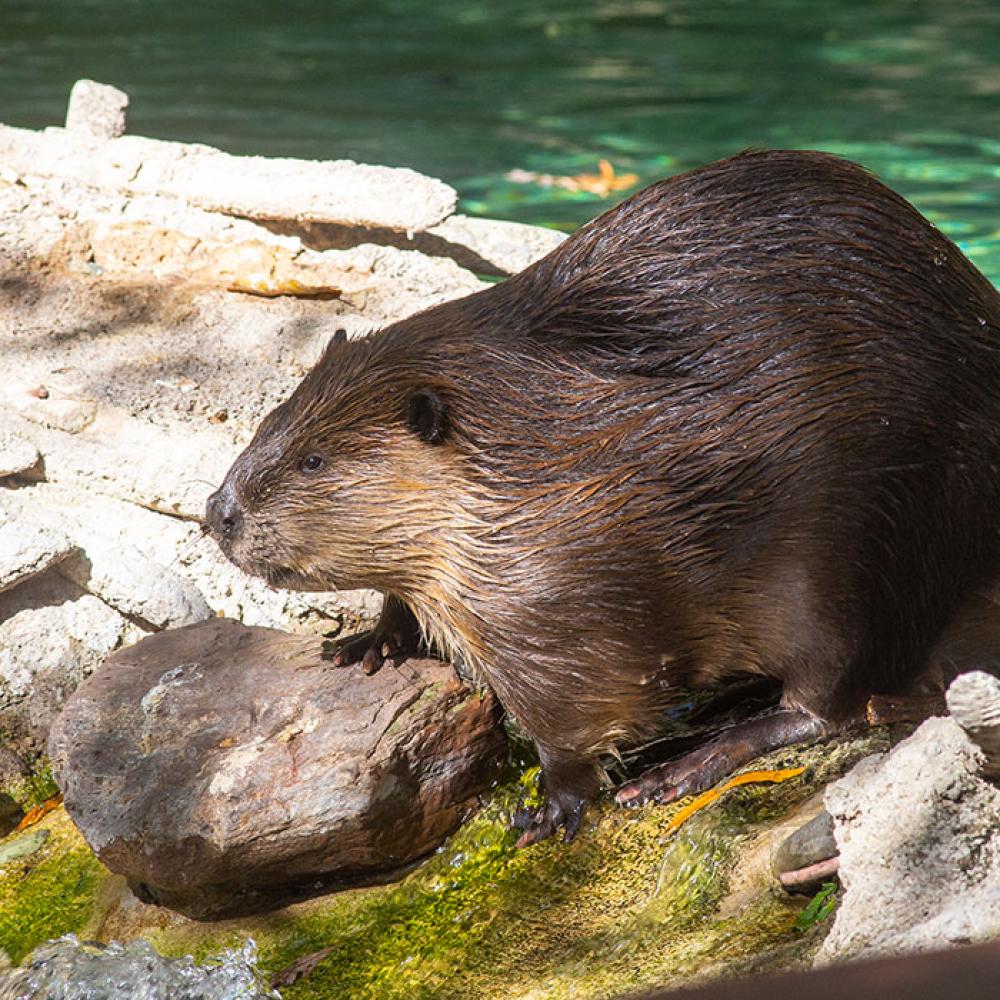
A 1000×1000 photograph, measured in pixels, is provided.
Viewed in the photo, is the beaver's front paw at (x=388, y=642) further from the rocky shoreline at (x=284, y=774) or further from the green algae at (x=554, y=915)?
the green algae at (x=554, y=915)

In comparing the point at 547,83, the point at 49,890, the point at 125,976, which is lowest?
the point at 49,890

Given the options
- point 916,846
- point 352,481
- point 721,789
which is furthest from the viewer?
point 352,481

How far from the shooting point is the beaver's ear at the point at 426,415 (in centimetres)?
300

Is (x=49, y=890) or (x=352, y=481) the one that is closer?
(x=352, y=481)

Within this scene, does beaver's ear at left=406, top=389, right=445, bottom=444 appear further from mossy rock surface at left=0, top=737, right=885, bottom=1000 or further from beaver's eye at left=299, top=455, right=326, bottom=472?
mossy rock surface at left=0, top=737, right=885, bottom=1000

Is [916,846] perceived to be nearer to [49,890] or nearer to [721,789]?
[721,789]

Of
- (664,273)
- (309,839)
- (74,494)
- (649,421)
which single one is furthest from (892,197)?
(74,494)

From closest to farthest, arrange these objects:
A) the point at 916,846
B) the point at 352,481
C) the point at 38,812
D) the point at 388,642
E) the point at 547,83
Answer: the point at 916,846 → the point at 352,481 → the point at 388,642 → the point at 38,812 → the point at 547,83

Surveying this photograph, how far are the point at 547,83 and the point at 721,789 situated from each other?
7.86 meters

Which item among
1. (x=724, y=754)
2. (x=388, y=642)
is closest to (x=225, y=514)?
(x=388, y=642)

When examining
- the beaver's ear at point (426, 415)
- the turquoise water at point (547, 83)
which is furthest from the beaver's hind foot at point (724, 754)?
the turquoise water at point (547, 83)

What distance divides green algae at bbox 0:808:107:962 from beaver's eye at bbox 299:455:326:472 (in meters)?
1.14

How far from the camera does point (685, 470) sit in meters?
2.90

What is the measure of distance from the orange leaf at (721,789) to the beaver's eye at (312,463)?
42.2 inches
